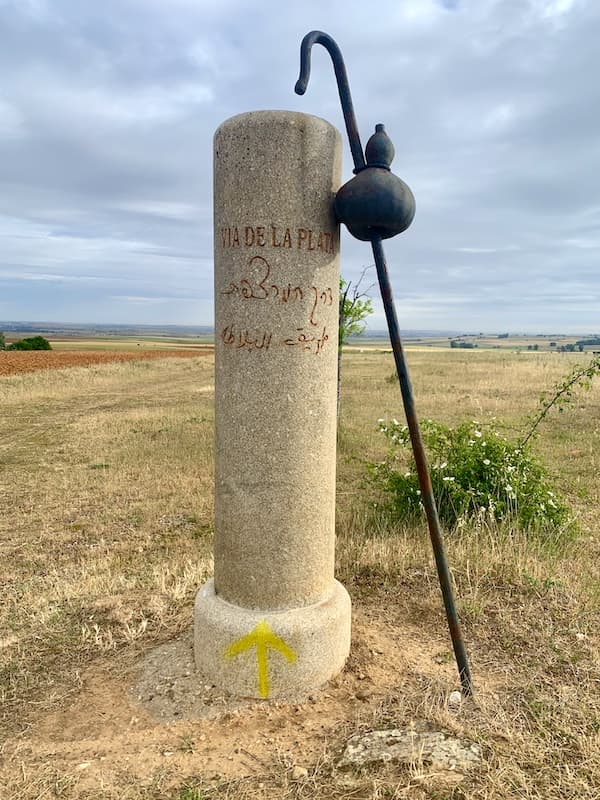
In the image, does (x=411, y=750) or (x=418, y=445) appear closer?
(x=411, y=750)

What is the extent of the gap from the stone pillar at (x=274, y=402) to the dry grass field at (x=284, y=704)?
13.2 inches

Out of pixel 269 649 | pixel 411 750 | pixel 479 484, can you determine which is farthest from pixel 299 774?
pixel 479 484

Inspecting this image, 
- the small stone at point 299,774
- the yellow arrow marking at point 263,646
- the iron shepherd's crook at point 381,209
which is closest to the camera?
the small stone at point 299,774

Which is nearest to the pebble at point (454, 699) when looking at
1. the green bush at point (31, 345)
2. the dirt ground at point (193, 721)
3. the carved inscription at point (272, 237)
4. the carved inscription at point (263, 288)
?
the dirt ground at point (193, 721)

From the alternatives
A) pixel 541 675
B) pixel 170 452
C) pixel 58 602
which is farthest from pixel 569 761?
pixel 170 452

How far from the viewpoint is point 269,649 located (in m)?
3.15

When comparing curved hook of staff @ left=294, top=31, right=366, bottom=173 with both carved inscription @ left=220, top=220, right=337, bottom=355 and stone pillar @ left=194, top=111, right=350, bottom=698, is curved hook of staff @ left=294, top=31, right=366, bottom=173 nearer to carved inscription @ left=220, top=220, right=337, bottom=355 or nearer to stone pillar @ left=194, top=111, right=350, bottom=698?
stone pillar @ left=194, top=111, right=350, bottom=698

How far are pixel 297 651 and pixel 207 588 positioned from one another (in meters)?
0.70

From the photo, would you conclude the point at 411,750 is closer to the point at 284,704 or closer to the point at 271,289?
the point at 284,704

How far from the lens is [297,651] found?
3174 mm

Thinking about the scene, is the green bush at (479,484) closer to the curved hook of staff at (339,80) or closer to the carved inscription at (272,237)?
the carved inscription at (272,237)

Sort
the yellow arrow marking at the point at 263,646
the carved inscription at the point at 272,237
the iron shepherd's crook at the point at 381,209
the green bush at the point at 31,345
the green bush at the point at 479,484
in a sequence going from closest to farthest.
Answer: the iron shepherd's crook at the point at 381,209
the carved inscription at the point at 272,237
the yellow arrow marking at the point at 263,646
the green bush at the point at 479,484
the green bush at the point at 31,345

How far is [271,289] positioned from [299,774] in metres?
2.31

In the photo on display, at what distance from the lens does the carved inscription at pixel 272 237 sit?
302 centimetres
